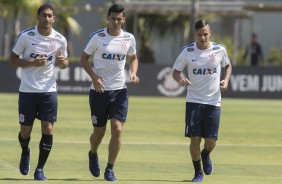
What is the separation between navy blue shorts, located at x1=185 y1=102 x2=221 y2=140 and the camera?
13.6 metres

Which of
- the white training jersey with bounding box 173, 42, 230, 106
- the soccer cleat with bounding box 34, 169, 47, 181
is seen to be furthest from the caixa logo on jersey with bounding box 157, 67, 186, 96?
the soccer cleat with bounding box 34, 169, 47, 181

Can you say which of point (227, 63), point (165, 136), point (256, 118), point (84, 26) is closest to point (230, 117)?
point (256, 118)

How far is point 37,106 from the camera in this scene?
13.3m

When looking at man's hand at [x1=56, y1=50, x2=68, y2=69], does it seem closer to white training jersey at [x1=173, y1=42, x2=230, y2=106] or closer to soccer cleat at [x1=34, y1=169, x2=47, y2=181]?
Result: soccer cleat at [x1=34, y1=169, x2=47, y2=181]

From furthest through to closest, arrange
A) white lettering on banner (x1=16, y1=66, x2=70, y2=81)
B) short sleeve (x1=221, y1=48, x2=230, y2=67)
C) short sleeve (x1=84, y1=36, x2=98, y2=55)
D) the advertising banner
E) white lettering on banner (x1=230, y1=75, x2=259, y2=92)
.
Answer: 1. white lettering on banner (x1=230, y1=75, x2=259, y2=92)
2. the advertising banner
3. white lettering on banner (x1=16, y1=66, x2=70, y2=81)
4. short sleeve (x1=221, y1=48, x2=230, y2=67)
5. short sleeve (x1=84, y1=36, x2=98, y2=55)

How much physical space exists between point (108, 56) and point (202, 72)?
4.30ft

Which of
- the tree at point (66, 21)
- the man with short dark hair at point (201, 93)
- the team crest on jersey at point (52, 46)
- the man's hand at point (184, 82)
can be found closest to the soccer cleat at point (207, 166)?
the man with short dark hair at point (201, 93)

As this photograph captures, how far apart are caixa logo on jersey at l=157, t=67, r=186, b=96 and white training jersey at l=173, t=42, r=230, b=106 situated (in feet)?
73.3

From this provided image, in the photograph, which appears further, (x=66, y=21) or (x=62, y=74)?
(x=66, y=21)

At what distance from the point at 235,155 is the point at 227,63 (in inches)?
150

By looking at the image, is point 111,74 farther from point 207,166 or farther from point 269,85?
point 269,85

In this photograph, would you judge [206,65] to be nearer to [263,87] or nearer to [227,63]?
[227,63]

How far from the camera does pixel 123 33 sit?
13602mm

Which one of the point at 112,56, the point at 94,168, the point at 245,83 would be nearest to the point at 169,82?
the point at 245,83
